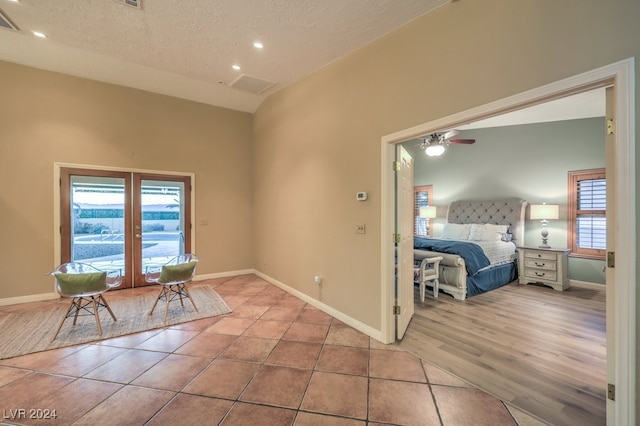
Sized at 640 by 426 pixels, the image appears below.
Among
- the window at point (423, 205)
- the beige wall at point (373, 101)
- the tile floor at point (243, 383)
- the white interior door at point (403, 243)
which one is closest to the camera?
the beige wall at point (373, 101)

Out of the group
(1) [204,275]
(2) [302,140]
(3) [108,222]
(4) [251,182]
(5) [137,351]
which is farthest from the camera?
(4) [251,182]

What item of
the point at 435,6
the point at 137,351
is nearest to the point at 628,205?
the point at 435,6

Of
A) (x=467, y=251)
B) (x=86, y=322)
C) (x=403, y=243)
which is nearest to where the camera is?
(x=403, y=243)

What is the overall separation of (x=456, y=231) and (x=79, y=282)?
6.88 metres

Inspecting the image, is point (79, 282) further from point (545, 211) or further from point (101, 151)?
point (545, 211)

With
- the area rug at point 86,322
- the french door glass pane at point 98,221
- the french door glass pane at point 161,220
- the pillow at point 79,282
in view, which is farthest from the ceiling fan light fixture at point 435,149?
the french door glass pane at point 98,221

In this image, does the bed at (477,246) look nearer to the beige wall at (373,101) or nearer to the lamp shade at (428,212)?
the lamp shade at (428,212)

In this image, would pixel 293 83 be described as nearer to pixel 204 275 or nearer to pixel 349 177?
pixel 349 177

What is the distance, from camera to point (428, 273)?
4203 millimetres

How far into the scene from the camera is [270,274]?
5.23 meters

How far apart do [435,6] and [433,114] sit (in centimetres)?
100

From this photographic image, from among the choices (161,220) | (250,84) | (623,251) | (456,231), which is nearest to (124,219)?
(161,220)

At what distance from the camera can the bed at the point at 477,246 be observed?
4301 millimetres

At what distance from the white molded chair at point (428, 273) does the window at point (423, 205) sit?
3109mm
